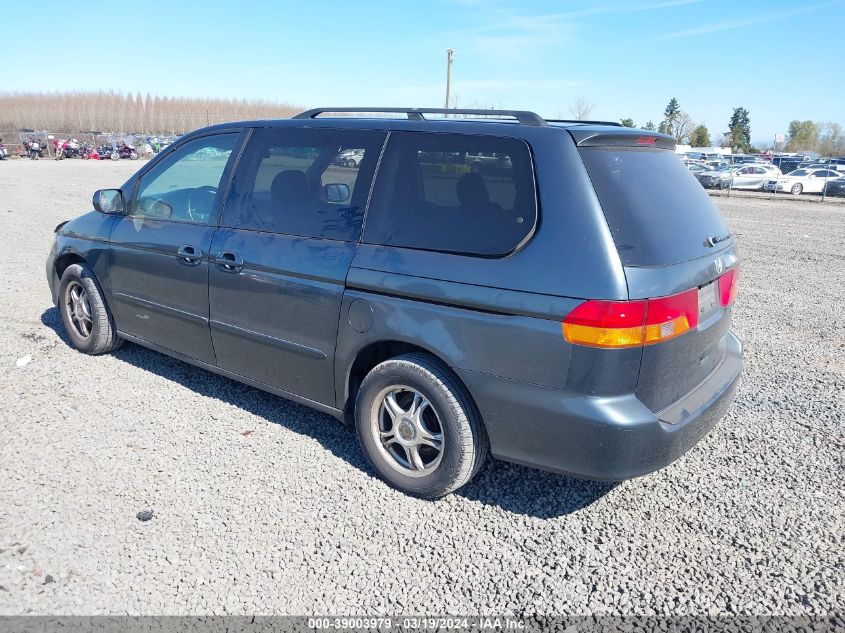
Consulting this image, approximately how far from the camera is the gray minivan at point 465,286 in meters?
2.69

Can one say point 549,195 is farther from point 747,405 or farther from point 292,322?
point 747,405

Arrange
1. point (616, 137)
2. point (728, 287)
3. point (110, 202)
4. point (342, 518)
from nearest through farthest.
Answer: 1. point (616, 137)
2. point (342, 518)
3. point (728, 287)
4. point (110, 202)

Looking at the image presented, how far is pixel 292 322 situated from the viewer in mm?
3580

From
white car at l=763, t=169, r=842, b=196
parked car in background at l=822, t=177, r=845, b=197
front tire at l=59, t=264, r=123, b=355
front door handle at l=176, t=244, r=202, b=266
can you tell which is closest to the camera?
front door handle at l=176, t=244, r=202, b=266

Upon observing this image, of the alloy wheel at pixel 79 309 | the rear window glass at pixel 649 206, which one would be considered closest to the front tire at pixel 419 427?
the rear window glass at pixel 649 206

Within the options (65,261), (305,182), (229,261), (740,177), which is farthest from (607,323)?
(740,177)

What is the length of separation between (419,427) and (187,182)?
2.52 metres

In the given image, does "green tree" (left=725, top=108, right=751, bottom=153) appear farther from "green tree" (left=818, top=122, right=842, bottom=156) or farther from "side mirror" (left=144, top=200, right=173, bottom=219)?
"side mirror" (left=144, top=200, right=173, bottom=219)

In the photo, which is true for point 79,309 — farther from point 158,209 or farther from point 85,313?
point 158,209

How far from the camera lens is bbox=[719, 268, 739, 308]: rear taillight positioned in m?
3.26

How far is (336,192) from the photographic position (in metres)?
3.51

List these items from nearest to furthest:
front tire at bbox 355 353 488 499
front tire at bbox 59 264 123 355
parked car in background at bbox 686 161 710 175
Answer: front tire at bbox 355 353 488 499 < front tire at bbox 59 264 123 355 < parked car in background at bbox 686 161 710 175

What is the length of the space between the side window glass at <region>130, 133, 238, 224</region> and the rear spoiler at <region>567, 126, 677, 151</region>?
2.29 meters

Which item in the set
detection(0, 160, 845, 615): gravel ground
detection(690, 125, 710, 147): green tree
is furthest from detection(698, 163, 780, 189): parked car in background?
detection(690, 125, 710, 147): green tree
